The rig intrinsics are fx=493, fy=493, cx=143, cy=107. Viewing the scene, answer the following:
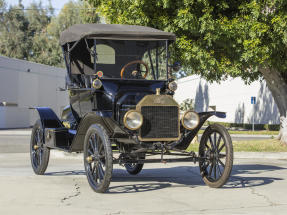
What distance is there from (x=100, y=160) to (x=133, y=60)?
2.32 meters

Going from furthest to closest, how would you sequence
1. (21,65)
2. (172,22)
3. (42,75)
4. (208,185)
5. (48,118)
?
(42,75) < (21,65) < (172,22) < (48,118) < (208,185)

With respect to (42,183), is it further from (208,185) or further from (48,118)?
(208,185)

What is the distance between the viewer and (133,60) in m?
8.94

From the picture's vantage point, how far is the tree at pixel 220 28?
13648mm

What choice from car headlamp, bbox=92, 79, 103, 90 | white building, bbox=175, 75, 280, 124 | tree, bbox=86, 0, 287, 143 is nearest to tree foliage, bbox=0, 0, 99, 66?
white building, bbox=175, 75, 280, 124

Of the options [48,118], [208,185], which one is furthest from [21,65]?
[208,185]

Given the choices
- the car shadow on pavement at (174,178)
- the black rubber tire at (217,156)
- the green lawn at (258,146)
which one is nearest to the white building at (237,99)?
the green lawn at (258,146)

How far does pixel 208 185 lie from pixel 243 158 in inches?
252

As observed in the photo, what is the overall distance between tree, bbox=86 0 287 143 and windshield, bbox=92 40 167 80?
4958 millimetres

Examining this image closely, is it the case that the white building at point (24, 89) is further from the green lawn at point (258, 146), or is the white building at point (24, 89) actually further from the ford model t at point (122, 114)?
the ford model t at point (122, 114)

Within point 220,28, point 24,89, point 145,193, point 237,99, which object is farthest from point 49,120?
point 24,89

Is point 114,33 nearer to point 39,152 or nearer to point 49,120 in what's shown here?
point 49,120

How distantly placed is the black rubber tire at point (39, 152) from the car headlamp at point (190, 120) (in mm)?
3074

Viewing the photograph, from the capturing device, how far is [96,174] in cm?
745
